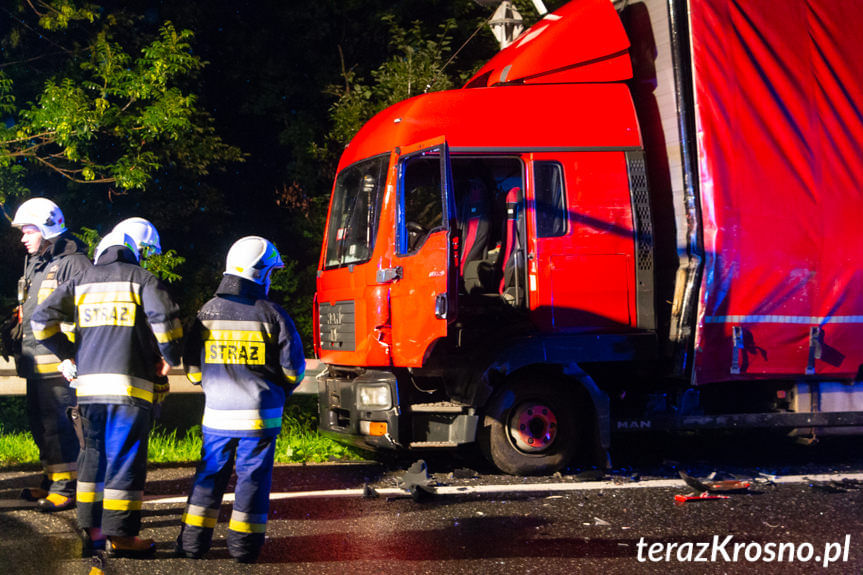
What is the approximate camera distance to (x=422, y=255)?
6.29 meters

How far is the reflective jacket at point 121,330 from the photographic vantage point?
15.2ft

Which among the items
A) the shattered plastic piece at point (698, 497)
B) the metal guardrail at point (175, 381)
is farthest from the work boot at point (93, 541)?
the shattered plastic piece at point (698, 497)

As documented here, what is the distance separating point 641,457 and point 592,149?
2.82 metres

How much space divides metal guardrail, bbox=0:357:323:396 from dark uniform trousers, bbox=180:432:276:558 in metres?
2.97

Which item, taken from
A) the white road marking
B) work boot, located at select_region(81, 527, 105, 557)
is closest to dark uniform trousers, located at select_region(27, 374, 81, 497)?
the white road marking

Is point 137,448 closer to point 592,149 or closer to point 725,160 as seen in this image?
point 592,149

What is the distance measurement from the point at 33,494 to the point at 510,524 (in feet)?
10.4

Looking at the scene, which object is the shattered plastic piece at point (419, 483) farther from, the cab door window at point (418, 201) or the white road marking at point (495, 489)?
the cab door window at point (418, 201)

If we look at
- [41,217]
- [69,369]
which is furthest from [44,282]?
[69,369]

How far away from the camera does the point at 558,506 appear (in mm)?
5816

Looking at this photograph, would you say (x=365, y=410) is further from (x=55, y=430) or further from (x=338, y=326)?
(x=55, y=430)

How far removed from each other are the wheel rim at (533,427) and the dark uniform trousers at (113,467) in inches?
116

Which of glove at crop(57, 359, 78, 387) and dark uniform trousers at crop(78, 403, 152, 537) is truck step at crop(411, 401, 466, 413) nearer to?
dark uniform trousers at crop(78, 403, 152, 537)

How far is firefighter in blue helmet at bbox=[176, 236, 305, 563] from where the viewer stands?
176 inches
